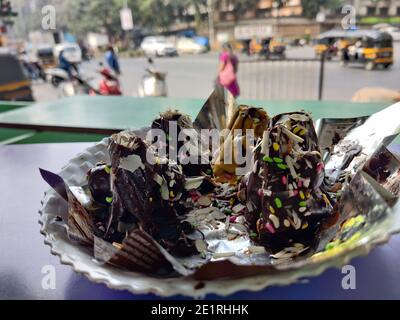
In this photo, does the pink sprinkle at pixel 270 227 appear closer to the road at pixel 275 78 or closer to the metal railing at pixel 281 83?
the metal railing at pixel 281 83

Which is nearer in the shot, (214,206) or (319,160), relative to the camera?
(319,160)

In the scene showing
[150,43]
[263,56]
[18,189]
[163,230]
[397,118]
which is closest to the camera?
[163,230]

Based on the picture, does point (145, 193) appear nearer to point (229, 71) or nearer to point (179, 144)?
point (179, 144)

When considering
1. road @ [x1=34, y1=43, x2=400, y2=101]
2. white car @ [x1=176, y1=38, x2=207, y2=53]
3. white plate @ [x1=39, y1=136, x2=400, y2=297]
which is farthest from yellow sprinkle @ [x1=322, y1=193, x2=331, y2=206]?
white car @ [x1=176, y1=38, x2=207, y2=53]

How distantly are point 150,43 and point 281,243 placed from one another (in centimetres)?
1089

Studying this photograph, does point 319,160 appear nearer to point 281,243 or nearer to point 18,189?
point 281,243

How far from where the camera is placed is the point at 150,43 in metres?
10.9

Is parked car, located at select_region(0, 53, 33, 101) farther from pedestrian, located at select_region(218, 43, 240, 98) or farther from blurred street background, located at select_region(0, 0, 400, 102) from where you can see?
pedestrian, located at select_region(218, 43, 240, 98)

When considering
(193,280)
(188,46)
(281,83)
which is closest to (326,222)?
(193,280)

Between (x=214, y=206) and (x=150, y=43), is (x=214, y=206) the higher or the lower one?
the higher one

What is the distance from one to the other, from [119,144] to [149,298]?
0.21m

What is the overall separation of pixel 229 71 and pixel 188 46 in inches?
276
